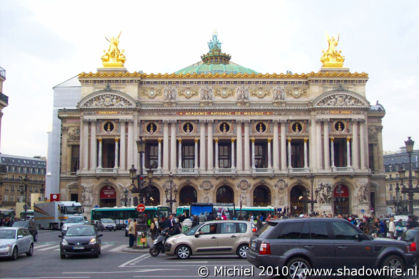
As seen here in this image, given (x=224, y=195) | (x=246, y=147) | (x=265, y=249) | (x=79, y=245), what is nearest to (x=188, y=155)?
(x=224, y=195)

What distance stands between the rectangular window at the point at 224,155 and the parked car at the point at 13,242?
171 ft

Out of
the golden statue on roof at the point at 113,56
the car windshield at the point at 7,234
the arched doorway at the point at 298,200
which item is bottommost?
the car windshield at the point at 7,234

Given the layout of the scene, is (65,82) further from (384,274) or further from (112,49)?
(384,274)

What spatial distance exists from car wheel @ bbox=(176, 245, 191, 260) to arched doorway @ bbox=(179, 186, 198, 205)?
48871 millimetres

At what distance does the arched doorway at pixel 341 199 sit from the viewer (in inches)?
2928

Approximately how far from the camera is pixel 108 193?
74500 millimetres

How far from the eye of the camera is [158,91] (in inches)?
3012

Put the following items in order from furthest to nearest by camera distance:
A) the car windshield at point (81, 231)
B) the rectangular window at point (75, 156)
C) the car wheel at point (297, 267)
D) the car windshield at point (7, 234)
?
the rectangular window at point (75, 156) → the car windshield at point (81, 231) → the car windshield at point (7, 234) → the car wheel at point (297, 267)

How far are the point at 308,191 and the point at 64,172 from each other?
34560mm

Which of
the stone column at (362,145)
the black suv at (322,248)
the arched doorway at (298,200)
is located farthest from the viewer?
the arched doorway at (298,200)

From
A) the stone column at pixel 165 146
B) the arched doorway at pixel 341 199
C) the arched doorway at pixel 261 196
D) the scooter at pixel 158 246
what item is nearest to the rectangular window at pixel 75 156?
the stone column at pixel 165 146

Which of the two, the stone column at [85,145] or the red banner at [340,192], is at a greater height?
the stone column at [85,145]

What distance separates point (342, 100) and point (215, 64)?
27.0m

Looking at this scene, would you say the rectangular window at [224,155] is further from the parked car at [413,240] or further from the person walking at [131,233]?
the parked car at [413,240]
